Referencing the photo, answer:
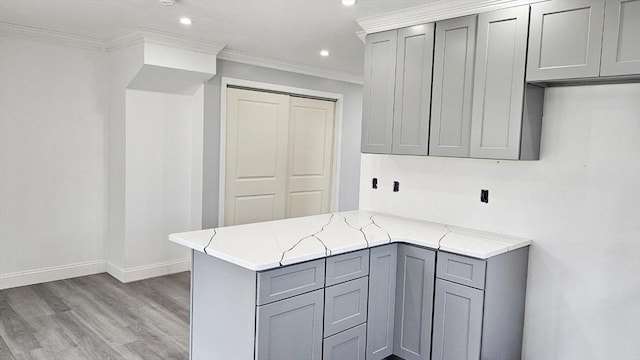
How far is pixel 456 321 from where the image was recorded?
2.65 meters

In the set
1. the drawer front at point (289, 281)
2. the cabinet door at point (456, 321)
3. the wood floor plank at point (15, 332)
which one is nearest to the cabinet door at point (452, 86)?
the cabinet door at point (456, 321)

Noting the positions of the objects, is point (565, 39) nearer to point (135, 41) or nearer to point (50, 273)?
point (135, 41)

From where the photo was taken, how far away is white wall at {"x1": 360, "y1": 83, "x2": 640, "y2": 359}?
2.53 m

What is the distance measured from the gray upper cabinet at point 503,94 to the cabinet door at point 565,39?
0.06 meters

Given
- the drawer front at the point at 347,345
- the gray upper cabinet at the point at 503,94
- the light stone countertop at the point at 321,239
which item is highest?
the gray upper cabinet at the point at 503,94

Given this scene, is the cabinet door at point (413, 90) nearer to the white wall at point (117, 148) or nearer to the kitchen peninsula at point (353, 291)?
the kitchen peninsula at point (353, 291)

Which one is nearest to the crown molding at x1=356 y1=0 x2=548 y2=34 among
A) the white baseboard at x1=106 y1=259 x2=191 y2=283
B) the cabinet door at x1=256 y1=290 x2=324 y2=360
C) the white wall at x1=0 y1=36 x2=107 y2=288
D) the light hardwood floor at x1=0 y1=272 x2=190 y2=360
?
the cabinet door at x1=256 y1=290 x2=324 y2=360

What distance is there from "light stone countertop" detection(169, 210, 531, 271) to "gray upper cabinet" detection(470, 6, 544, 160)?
0.56 meters

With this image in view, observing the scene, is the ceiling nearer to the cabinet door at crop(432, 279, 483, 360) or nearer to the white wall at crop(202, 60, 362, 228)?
the white wall at crop(202, 60, 362, 228)

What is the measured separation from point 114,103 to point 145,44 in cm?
80

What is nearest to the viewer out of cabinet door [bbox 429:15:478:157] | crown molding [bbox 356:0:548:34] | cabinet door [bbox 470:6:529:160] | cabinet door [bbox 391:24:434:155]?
cabinet door [bbox 470:6:529:160]

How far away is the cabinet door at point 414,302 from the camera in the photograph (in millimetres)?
2771

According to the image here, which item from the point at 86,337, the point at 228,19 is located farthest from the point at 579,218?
the point at 86,337

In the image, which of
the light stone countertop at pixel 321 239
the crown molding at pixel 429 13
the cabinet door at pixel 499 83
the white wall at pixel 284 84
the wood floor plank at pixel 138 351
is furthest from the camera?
the white wall at pixel 284 84
